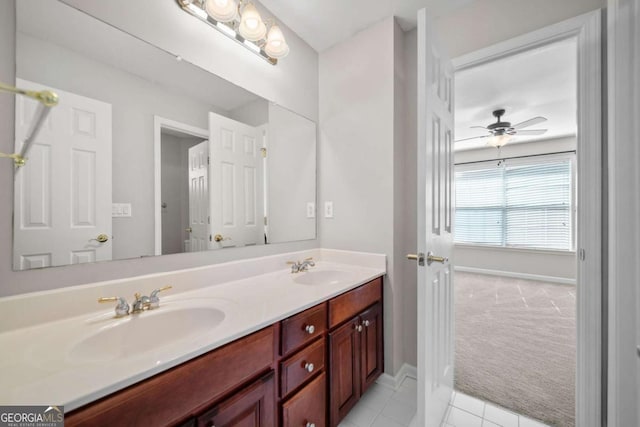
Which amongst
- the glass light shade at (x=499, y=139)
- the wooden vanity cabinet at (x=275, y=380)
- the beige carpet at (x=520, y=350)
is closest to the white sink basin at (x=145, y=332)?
the wooden vanity cabinet at (x=275, y=380)

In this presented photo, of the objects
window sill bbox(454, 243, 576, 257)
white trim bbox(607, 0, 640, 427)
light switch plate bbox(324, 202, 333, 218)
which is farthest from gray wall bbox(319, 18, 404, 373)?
window sill bbox(454, 243, 576, 257)

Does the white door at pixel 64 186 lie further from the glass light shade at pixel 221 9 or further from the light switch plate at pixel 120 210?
the glass light shade at pixel 221 9

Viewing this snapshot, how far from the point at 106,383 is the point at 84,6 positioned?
1324 millimetres

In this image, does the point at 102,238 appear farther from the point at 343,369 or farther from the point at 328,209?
the point at 328,209

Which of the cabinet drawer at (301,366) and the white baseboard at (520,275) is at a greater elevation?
the cabinet drawer at (301,366)

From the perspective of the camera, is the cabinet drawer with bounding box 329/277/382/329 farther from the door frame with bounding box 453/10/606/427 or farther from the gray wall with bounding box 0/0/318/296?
the door frame with bounding box 453/10/606/427

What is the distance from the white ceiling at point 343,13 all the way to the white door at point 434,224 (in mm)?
472

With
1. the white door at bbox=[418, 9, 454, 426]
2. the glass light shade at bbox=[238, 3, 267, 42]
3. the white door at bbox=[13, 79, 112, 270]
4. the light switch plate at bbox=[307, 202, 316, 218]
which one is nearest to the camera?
the white door at bbox=[13, 79, 112, 270]

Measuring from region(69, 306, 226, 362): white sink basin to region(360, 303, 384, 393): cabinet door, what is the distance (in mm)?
852

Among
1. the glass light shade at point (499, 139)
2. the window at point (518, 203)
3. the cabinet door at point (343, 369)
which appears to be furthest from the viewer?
the window at point (518, 203)

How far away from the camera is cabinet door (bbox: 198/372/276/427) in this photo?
2.39ft

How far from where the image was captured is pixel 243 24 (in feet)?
4.53

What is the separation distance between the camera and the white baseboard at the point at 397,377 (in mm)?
1628

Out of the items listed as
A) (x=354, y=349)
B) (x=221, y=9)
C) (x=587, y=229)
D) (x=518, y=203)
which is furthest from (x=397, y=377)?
(x=518, y=203)
